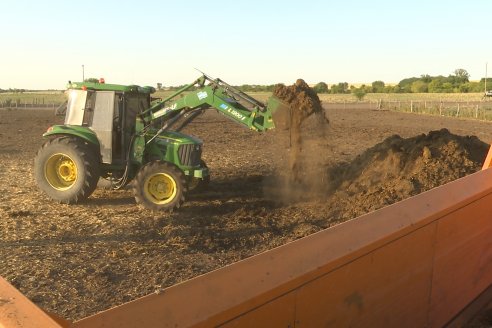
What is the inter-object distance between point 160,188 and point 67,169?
198 cm

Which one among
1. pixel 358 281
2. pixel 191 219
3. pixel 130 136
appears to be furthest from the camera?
pixel 130 136

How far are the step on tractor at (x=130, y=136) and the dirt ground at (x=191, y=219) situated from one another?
1.66ft

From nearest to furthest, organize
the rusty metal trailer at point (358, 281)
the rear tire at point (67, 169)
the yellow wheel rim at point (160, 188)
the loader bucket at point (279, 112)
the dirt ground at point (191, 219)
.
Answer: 1. the rusty metal trailer at point (358, 281)
2. the dirt ground at point (191, 219)
3. the yellow wheel rim at point (160, 188)
4. the rear tire at point (67, 169)
5. the loader bucket at point (279, 112)

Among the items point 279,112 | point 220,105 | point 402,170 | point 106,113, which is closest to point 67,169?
point 106,113

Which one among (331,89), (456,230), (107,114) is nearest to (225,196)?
(107,114)

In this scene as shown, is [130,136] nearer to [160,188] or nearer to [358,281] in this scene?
[160,188]

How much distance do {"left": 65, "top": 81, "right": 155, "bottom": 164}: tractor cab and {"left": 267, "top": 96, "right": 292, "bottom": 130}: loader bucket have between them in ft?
8.24

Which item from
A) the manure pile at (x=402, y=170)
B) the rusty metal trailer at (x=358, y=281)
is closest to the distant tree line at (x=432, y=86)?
the manure pile at (x=402, y=170)

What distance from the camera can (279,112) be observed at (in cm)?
858

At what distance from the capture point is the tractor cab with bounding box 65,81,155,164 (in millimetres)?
8625

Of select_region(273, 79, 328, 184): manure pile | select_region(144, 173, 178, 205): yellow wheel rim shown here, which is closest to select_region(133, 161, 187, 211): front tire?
select_region(144, 173, 178, 205): yellow wheel rim

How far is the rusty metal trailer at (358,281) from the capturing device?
1604 millimetres

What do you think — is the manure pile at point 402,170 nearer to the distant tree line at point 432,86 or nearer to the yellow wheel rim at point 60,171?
the yellow wheel rim at point 60,171

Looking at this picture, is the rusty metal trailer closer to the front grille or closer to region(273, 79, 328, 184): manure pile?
region(273, 79, 328, 184): manure pile
